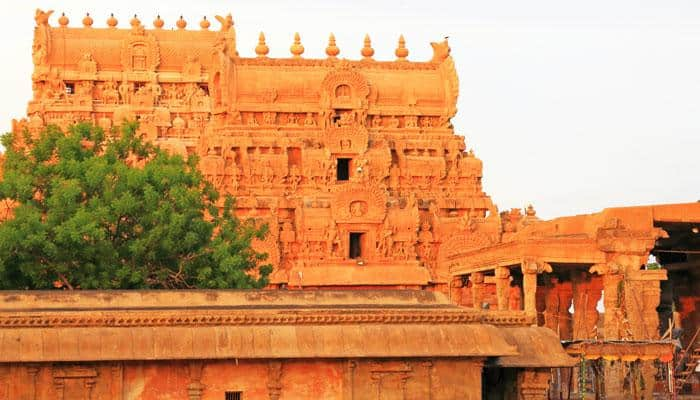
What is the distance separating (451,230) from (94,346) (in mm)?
39780

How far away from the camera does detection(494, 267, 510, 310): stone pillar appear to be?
4662cm

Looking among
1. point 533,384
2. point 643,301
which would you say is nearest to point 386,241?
point 643,301

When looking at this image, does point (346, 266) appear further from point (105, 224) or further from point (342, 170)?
point (105, 224)

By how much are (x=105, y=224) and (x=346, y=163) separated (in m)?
29.1

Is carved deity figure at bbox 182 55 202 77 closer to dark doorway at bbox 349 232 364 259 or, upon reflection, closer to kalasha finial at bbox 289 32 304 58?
kalasha finial at bbox 289 32 304 58

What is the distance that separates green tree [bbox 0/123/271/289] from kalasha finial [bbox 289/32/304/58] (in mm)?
28012

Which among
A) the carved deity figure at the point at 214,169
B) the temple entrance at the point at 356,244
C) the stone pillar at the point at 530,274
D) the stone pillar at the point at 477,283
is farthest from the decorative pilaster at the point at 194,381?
the temple entrance at the point at 356,244

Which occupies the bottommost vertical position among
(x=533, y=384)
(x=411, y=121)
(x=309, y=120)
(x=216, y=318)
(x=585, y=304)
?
(x=533, y=384)

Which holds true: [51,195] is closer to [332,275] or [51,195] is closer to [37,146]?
[37,146]

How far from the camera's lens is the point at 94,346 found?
27.5 meters

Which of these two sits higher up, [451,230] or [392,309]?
[451,230]

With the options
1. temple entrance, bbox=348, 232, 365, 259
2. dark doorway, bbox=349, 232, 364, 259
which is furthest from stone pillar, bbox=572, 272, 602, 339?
dark doorway, bbox=349, 232, 364, 259

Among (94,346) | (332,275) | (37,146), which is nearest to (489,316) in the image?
(94,346)

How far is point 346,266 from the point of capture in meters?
64.1
